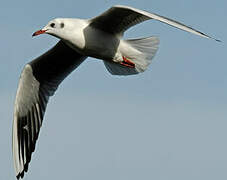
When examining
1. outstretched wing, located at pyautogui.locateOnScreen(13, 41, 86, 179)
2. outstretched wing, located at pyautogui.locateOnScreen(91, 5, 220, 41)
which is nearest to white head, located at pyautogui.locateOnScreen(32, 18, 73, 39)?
outstretched wing, located at pyautogui.locateOnScreen(91, 5, 220, 41)

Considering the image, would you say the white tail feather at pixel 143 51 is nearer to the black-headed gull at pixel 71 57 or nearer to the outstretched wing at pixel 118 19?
the black-headed gull at pixel 71 57

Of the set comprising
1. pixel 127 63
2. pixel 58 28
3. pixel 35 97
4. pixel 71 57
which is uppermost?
pixel 58 28

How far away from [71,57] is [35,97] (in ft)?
2.43

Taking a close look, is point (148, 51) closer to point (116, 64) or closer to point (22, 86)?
point (116, 64)

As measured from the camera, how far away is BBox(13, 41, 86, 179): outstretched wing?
839 centimetres

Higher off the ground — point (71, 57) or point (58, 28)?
point (58, 28)

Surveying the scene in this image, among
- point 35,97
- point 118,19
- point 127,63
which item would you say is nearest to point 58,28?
point 118,19

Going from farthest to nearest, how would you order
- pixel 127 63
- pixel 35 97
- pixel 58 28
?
1. pixel 35 97
2. pixel 127 63
3. pixel 58 28

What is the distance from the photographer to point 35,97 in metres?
8.52

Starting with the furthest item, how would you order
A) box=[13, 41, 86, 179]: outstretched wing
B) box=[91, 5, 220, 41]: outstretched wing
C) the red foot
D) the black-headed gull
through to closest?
box=[13, 41, 86, 179]: outstretched wing < the red foot < the black-headed gull < box=[91, 5, 220, 41]: outstretched wing

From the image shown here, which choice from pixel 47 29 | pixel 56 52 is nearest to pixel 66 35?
pixel 47 29

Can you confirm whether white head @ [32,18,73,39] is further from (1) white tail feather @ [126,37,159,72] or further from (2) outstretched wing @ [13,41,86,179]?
(2) outstretched wing @ [13,41,86,179]

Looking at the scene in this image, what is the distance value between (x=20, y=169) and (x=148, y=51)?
8.05 ft

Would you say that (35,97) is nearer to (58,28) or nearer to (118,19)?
(58,28)
